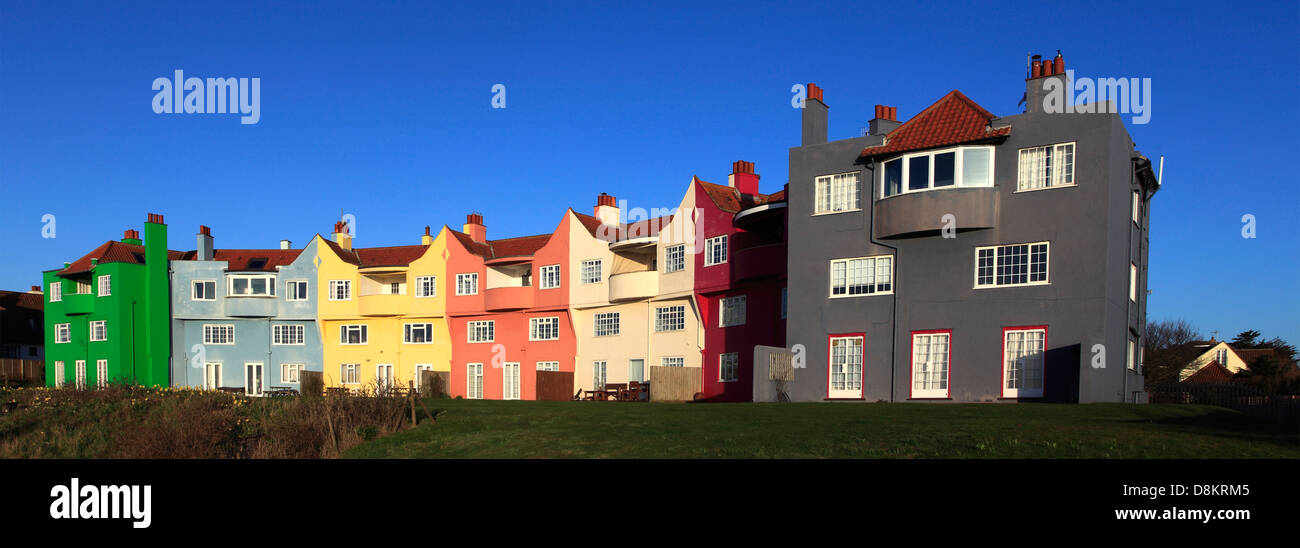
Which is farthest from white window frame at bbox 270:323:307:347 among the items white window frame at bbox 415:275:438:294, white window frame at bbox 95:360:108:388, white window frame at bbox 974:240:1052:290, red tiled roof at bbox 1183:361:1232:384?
red tiled roof at bbox 1183:361:1232:384

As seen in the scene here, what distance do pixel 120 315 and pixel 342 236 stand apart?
13862mm

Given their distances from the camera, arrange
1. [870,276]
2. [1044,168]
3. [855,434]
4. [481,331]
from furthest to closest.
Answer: [481,331]
[870,276]
[1044,168]
[855,434]

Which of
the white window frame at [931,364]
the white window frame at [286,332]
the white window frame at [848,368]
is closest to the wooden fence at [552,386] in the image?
the white window frame at [848,368]

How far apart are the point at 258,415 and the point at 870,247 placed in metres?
20.3

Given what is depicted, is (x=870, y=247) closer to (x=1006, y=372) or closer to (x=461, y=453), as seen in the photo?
(x=1006, y=372)

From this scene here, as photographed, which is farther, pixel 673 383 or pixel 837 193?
pixel 673 383

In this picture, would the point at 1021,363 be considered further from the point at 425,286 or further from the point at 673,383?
the point at 425,286

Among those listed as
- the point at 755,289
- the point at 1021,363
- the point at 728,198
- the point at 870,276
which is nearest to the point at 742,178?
the point at 728,198

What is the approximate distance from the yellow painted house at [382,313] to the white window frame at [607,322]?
11016 millimetres

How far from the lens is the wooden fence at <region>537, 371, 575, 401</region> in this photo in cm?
4641

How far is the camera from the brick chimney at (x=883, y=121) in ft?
113

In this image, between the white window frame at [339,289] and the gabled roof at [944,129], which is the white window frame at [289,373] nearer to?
the white window frame at [339,289]

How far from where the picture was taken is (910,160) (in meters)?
30.8

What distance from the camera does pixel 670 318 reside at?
152 ft
